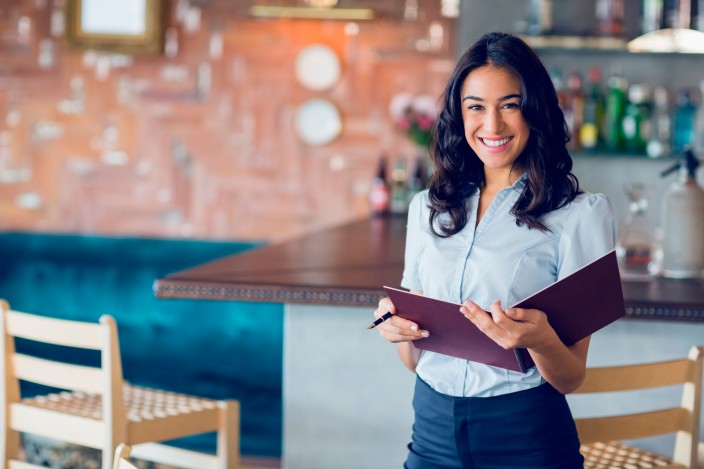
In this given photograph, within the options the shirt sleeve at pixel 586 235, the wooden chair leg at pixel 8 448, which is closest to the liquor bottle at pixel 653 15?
the shirt sleeve at pixel 586 235

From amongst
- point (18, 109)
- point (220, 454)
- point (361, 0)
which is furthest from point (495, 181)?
point (18, 109)

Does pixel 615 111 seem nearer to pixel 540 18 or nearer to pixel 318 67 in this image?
pixel 540 18

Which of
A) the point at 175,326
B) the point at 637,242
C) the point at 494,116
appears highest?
the point at 494,116

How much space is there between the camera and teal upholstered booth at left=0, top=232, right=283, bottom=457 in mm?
4090

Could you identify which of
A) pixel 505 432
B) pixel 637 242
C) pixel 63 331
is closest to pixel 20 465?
pixel 63 331

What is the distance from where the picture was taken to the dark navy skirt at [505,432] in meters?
1.43

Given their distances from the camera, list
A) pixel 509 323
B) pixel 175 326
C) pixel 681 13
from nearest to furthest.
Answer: pixel 509 323 → pixel 681 13 → pixel 175 326

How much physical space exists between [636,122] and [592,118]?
0.19 m

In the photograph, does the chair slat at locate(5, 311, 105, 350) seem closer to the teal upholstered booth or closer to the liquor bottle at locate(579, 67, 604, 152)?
the teal upholstered booth

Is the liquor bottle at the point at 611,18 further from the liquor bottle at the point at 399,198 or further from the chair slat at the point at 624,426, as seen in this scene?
the chair slat at the point at 624,426

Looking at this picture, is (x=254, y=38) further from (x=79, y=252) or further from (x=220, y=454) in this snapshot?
(x=220, y=454)

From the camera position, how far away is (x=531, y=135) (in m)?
1.46

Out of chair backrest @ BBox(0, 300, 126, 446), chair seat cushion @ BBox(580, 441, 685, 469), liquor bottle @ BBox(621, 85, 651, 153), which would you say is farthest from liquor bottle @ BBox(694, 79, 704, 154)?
chair backrest @ BBox(0, 300, 126, 446)

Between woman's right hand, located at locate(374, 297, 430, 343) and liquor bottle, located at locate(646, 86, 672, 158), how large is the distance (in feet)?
9.52
